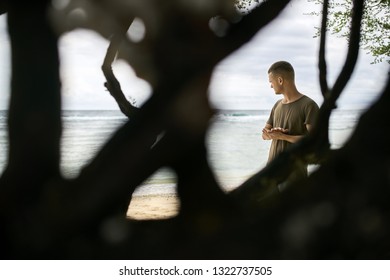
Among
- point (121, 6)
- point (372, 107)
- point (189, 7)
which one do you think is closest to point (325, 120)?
point (372, 107)

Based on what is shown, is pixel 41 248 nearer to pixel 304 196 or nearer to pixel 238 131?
pixel 304 196

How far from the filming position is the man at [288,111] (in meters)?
2.50

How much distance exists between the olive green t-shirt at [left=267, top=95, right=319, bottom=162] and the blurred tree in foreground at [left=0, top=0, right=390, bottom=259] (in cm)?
117

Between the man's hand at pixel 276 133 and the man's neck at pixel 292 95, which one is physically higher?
the man's neck at pixel 292 95

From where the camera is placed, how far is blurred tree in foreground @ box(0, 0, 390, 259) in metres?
1.04

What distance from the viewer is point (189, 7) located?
1.25 metres

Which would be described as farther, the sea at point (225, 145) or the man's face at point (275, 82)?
the sea at point (225, 145)

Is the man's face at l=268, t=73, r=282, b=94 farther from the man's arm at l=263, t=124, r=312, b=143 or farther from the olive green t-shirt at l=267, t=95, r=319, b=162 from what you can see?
the man's arm at l=263, t=124, r=312, b=143

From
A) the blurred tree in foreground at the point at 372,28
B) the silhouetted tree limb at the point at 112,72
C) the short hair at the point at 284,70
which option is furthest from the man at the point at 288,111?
the blurred tree in foreground at the point at 372,28

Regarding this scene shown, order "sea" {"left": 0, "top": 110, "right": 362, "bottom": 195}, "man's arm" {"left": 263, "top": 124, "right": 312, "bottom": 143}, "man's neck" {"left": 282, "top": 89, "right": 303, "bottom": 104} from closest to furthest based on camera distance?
"man's arm" {"left": 263, "top": 124, "right": 312, "bottom": 143}
"man's neck" {"left": 282, "top": 89, "right": 303, "bottom": 104}
"sea" {"left": 0, "top": 110, "right": 362, "bottom": 195}

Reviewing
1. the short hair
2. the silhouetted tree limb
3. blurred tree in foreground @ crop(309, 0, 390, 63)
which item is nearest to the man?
the short hair

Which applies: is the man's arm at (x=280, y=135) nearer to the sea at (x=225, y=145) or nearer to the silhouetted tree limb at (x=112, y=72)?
the silhouetted tree limb at (x=112, y=72)

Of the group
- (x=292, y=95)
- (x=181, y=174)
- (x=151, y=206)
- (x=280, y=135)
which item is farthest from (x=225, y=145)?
(x=181, y=174)

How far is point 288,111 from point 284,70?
0.23 metres
